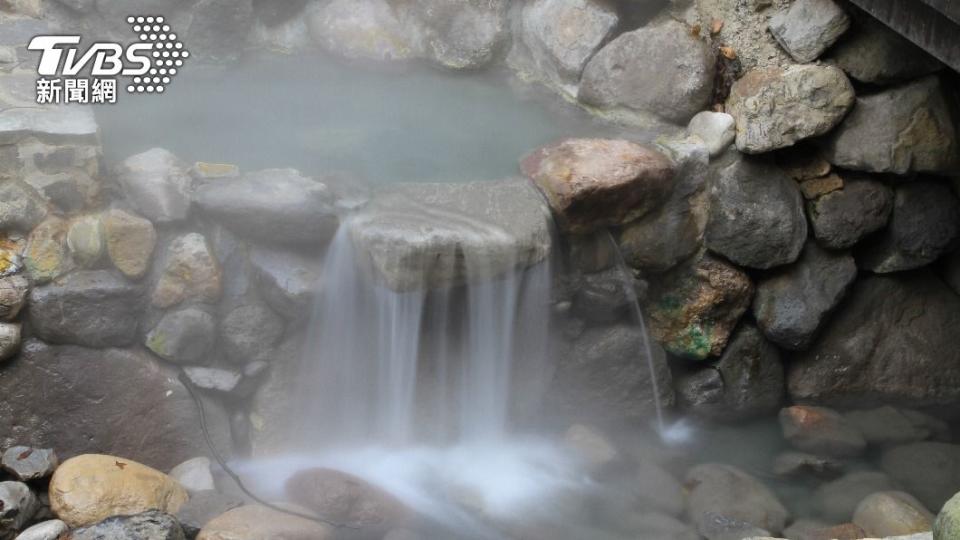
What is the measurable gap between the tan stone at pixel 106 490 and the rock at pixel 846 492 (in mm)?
3101

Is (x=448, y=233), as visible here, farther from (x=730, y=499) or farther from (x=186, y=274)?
(x=730, y=499)

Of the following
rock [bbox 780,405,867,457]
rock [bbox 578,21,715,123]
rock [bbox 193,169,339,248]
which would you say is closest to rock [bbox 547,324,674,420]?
rock [bbox 780,405,867,457]

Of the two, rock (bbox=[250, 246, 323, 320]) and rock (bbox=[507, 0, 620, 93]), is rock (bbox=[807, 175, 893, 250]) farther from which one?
rock (bbox=[250, 246, 323, 320])

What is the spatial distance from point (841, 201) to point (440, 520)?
8.81ft

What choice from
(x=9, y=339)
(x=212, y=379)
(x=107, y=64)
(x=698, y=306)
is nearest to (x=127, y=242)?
(x=9, y=339)

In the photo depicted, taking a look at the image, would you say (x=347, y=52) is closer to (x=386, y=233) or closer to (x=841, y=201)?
(x=386, y=233)

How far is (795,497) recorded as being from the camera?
15.0 ft

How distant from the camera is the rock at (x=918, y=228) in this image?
16.0 feet

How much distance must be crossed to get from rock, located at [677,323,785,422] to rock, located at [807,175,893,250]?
0.66 metres

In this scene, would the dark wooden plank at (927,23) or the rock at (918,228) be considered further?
the rock at (918,228)

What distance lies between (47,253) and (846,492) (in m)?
4.07

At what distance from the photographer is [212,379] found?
441cm

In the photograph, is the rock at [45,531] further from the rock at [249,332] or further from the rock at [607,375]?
the rock at [607,375]

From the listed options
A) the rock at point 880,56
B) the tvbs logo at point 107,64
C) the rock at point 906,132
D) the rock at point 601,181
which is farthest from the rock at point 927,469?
the tvbs logo at point 107,64
